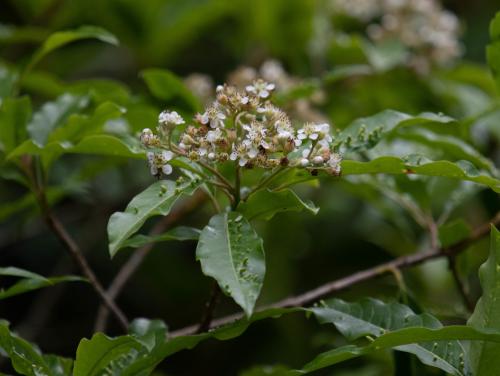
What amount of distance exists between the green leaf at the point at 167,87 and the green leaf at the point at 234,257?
28.7 inches

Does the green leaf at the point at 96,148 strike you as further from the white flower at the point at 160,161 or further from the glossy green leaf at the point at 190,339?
the glossy green leaf at the point at 190,339

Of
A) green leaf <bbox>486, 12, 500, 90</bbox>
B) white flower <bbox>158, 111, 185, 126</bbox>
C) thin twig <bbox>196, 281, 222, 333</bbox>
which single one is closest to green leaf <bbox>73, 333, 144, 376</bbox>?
thin twig <bbox>196, 281, 222, 333</bbox>

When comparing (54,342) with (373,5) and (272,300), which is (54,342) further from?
(373,5)

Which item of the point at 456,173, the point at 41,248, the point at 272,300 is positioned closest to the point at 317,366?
the point at 456,173

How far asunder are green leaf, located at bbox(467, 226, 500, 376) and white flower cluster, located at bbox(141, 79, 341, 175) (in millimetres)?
315

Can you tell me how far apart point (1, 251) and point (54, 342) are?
44 cm

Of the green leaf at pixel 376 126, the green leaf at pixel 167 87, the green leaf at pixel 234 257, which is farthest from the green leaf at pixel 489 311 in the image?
the green leaf at pixel 167 87

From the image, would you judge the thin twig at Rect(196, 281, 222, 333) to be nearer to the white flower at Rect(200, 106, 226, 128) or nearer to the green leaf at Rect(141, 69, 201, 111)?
the white flower at Rect(200, 106, 226, 128)

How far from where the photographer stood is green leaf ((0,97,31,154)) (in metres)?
1.78

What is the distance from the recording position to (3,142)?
5.88 ft

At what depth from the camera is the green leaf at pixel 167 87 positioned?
1.97 metres

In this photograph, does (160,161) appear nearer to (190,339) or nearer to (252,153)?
(252,153)

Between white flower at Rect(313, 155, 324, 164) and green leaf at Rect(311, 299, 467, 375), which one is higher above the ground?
white flower at Rect(313, 155, 324, 164)

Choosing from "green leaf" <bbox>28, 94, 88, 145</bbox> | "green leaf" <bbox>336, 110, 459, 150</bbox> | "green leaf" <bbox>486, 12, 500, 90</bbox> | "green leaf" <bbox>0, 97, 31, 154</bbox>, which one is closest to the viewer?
"green leaf" <bbox>336, 110, 459, 150</bbox>
